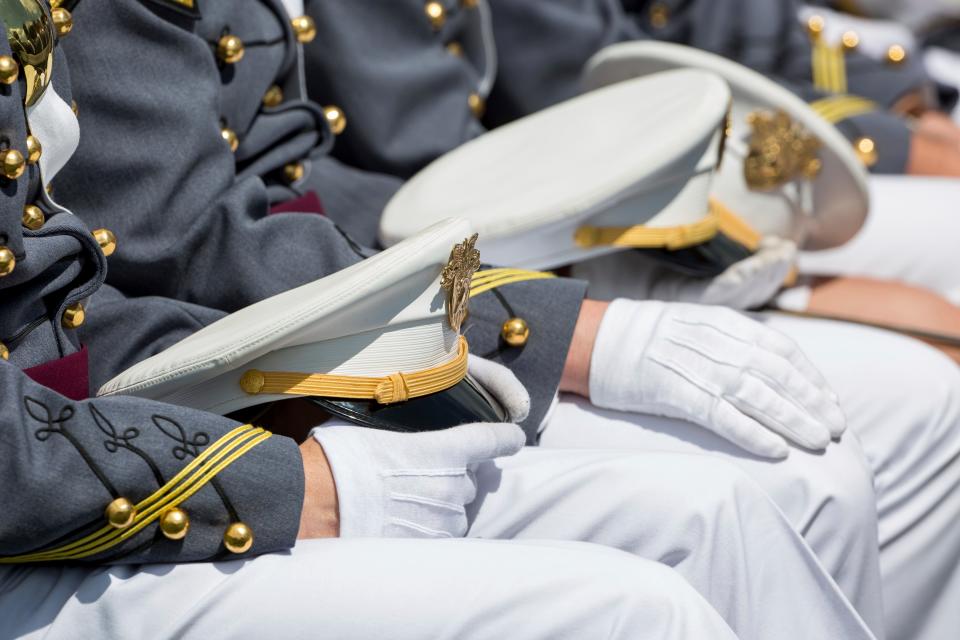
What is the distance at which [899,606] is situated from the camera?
1.09 m

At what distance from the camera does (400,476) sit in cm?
78

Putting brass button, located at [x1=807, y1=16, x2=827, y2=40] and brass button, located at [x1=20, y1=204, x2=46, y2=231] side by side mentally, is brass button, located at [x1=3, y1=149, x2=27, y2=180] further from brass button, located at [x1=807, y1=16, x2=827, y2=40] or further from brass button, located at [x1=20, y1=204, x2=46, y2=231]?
brass button, located at [x1=807, y1=16, x2=827, y2=40]

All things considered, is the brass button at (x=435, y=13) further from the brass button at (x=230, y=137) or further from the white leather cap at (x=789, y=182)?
the brass button at (x=230, y=137)

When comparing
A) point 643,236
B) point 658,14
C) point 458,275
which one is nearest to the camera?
point 458,275

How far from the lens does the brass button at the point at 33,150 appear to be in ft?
2.55

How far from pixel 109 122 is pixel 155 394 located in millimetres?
248

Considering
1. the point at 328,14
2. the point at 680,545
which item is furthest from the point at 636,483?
the point at 328,14

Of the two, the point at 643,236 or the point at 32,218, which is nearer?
the point at 32,218

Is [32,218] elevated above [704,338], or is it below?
above

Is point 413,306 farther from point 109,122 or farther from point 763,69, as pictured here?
point 763,69

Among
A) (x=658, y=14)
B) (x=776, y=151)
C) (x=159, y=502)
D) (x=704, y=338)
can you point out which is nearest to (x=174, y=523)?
(x=159, y=502)

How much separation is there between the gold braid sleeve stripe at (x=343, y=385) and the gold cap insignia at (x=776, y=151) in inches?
24.2

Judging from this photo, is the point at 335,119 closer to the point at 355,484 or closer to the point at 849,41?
the point at 355,484

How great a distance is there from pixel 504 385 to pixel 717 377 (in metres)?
0.17
